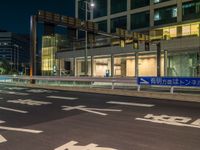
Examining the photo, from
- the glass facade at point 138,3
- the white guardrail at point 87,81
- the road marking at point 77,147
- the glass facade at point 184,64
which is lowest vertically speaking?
the road marking at point 77,147

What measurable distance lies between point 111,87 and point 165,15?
3057cm

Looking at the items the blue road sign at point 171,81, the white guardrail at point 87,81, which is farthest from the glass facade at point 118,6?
the blue road sign at point 171,81

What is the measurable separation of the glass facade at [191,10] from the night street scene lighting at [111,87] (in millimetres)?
165

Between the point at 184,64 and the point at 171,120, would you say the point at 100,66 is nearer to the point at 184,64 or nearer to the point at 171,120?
the point at 184,64

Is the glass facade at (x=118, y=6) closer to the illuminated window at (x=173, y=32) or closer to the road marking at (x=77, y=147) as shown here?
the illuminated window at (x=173, y=32)

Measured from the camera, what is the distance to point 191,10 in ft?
155

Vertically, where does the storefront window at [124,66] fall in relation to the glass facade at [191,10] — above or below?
below

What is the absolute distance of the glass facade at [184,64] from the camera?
143 ft

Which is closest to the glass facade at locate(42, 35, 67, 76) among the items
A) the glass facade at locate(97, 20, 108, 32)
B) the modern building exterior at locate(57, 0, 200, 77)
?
the modern building exterior at locate(57, 0, 200, 77)

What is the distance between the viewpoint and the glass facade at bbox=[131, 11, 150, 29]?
178 feet

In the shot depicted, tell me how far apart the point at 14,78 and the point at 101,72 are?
27.7m

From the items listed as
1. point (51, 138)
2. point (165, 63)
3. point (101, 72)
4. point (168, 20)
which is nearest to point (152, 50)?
point (165, 63)

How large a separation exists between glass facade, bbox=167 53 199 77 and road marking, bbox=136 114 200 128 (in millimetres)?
35520

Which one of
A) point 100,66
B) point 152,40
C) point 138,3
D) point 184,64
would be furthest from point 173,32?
point 100,66
